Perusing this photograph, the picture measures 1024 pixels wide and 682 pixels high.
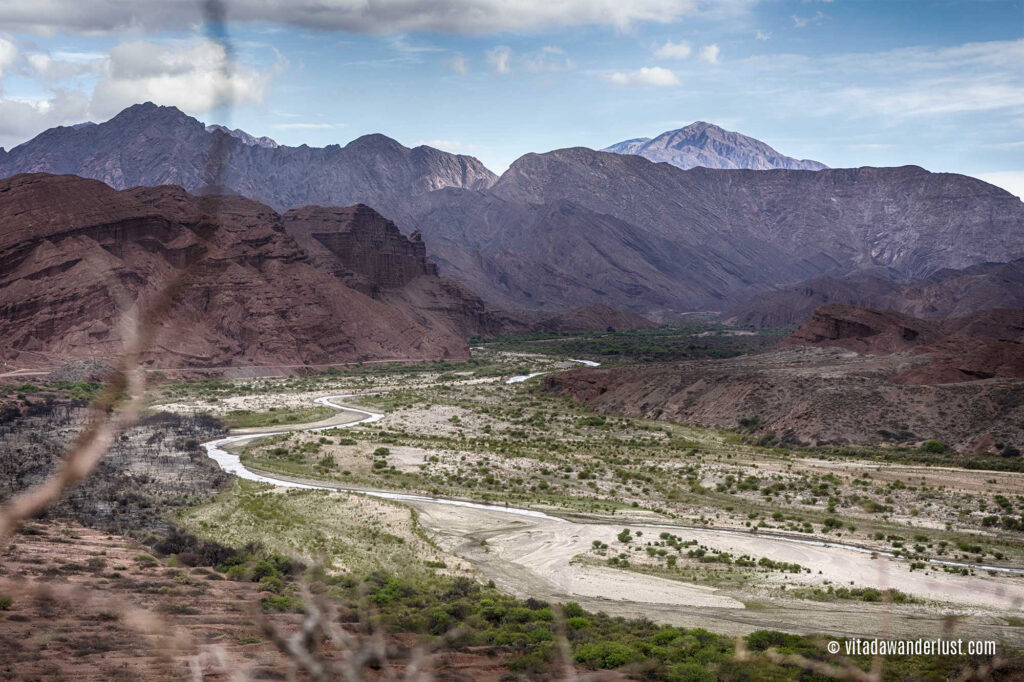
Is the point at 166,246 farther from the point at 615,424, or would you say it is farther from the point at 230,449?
the point at 615,424

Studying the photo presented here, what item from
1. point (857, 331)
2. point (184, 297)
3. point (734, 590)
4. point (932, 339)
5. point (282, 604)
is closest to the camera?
point (282, 604)

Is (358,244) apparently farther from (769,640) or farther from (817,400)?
(769,640)

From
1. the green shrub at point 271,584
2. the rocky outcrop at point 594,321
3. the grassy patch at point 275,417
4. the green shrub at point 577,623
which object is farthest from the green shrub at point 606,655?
the rocky outcrop at point 594,321

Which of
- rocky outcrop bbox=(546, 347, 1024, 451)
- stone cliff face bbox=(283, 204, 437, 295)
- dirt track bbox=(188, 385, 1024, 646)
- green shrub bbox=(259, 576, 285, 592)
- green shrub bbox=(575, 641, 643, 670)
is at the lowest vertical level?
Result: dirt track bbox=(188, 385, 1024, 646)

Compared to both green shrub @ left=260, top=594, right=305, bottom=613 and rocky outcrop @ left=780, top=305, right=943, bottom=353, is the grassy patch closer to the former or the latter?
green shrub @ left=260, top=594, right=305, bottom=613

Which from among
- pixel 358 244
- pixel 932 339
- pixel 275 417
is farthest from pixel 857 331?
pixel 358 244

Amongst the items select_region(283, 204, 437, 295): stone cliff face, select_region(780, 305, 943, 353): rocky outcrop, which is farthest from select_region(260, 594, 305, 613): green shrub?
select_region(283, 204, 437, 295): stone cliff face

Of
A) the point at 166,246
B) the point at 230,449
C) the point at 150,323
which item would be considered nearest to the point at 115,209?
the point at 166,246
